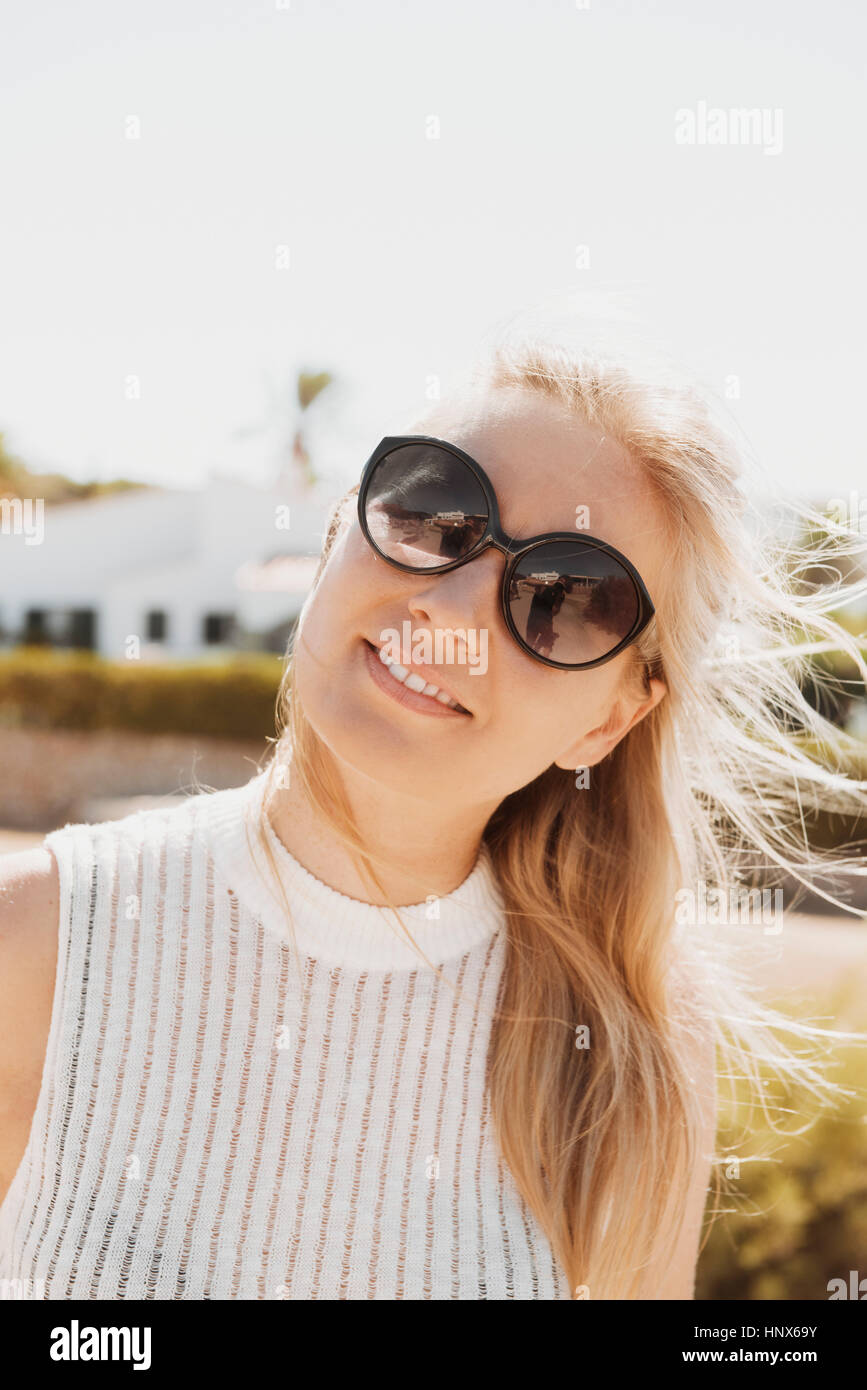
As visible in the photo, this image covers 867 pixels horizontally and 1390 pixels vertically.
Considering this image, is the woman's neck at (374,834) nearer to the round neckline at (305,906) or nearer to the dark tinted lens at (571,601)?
the round neckline at (305,906)

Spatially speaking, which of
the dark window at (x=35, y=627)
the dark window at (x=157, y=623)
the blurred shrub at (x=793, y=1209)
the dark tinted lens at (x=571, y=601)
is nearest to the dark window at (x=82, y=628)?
the dark window at (x=35, y=627)

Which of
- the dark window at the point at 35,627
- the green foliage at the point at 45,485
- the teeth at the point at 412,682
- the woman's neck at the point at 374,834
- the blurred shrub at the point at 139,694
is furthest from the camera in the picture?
the green foliage at the point at 45,485

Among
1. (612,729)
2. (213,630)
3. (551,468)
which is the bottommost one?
(213,630)

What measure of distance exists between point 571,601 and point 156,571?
Result: 26841 mm

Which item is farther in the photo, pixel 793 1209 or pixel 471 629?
pixel 793 1209

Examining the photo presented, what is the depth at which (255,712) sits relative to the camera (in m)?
17.9

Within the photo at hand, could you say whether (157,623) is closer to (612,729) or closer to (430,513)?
(612,729)

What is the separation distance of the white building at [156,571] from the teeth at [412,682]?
22.0 metres

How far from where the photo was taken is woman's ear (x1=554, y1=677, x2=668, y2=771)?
2223mm

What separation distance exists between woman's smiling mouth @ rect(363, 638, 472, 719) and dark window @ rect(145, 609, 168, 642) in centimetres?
2484

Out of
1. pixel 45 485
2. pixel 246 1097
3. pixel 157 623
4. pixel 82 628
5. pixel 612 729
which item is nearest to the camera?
pixel 246 1097

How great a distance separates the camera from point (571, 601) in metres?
1.93

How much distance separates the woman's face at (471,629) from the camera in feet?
6.17

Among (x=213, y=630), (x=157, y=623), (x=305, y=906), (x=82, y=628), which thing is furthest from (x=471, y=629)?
(x=82, y=628)
